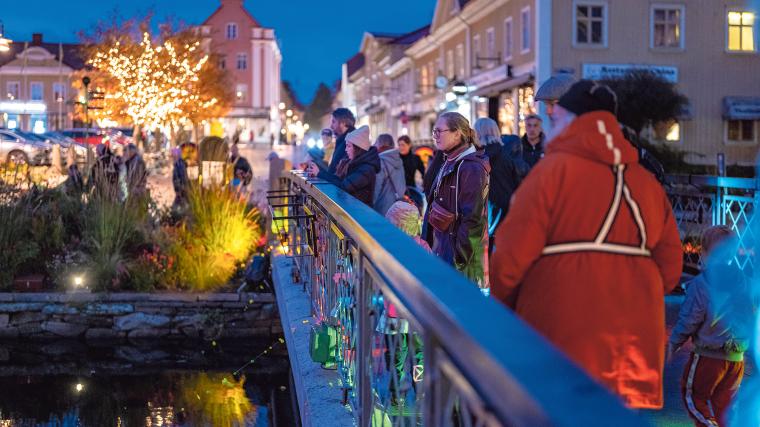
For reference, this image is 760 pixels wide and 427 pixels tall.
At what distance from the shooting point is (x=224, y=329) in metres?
12.6

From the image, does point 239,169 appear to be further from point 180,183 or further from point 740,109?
point 740,109

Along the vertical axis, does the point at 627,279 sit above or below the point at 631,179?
below

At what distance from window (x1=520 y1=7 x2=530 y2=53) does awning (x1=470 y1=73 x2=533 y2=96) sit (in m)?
1.15

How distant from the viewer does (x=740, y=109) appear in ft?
114

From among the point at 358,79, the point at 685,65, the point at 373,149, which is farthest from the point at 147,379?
the point at 358,79

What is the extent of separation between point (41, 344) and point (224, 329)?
2.19 m

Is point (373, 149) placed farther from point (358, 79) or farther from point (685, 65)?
point (358, 79)

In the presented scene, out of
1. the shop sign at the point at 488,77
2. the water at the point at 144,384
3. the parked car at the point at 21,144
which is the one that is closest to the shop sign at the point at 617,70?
the shop sign at the point at 488,77

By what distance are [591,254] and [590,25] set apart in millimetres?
32055

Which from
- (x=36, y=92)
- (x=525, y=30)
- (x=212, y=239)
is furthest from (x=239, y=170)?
(x=36, y=92)

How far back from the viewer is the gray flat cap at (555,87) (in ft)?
19.2

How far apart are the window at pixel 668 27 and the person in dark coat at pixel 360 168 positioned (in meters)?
28.5

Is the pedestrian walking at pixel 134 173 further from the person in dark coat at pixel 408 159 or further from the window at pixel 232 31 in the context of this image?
the window at pixel 232 31

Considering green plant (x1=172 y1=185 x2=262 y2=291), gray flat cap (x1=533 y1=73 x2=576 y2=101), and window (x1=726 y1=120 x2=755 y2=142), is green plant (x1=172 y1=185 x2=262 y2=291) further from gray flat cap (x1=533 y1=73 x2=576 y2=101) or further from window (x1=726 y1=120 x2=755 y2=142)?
window (x1=726 y1=120 x2=755 y2=142)
